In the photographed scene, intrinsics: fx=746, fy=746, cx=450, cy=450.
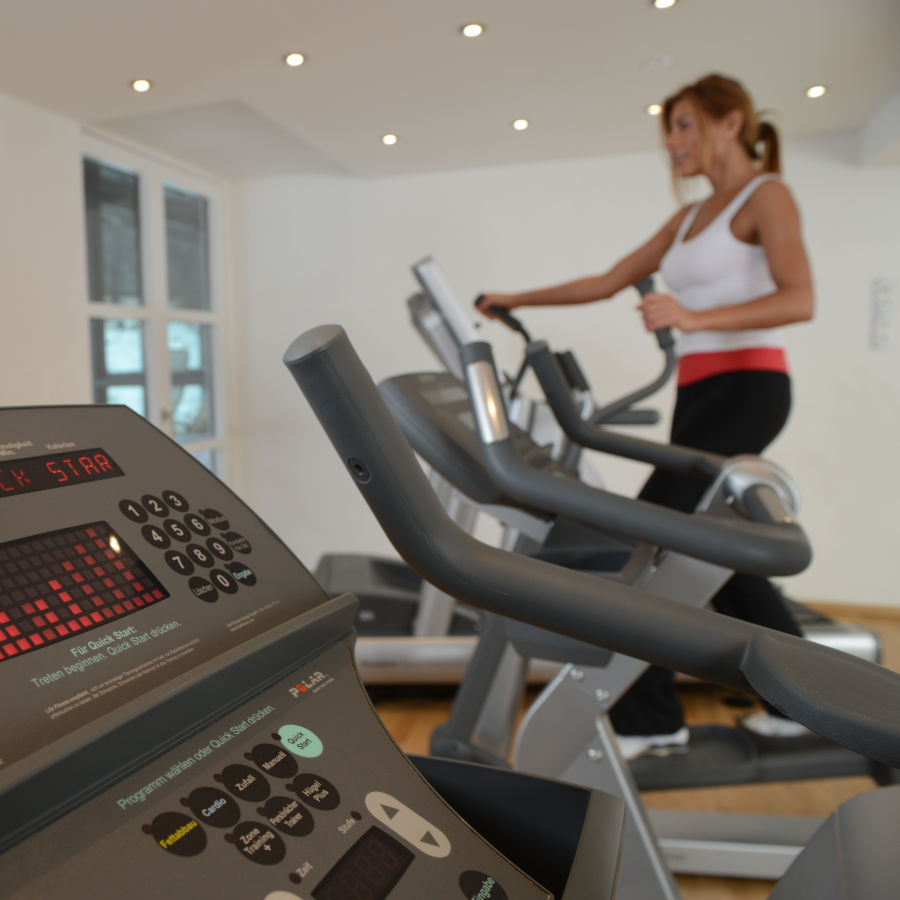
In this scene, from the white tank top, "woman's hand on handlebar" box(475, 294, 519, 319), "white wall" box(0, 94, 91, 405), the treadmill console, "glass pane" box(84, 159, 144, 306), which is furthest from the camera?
"glass pane" box(84, 159, 144, 306)

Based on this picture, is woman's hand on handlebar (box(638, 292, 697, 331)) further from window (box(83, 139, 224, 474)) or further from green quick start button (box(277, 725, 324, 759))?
window (box(83, 139, 224, 474))

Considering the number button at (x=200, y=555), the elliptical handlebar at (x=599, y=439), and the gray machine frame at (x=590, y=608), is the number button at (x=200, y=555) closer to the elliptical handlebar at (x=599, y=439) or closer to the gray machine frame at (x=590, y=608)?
the gray machine frame at (x=590, y=608)

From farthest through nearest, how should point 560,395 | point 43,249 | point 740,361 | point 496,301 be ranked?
point 43,249 < point 496,301 < point 740,361 < point 560,395

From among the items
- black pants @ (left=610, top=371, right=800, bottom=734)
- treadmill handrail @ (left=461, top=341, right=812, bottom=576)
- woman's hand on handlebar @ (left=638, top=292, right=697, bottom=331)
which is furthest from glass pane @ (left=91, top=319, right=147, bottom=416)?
treadmill handrail @ (left=461, top=341, right=812, bottom=576)

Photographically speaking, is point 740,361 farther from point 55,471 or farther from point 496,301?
point 55,471

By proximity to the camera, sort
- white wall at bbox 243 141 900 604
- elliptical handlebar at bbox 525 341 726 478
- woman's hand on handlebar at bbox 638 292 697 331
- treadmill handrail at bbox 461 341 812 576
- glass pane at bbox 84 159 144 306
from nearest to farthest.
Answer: treadmill handrail at bbox 461 341 812 576 → elliptical handlebar at bbox 525 341 726 478 → woman's hand on handlebar at bbox 638 292 697 331 → glass pane at bbox 84 159 144 306 → white wall at bbox 243 141 900 604

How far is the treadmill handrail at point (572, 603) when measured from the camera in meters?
0.33

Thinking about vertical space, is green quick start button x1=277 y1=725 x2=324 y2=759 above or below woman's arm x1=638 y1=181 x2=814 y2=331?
below

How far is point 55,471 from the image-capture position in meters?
0.39

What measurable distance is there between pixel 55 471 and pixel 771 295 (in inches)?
55.4

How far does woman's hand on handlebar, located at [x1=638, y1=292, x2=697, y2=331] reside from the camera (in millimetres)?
1311

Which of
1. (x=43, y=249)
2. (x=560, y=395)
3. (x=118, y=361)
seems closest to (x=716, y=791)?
(x=560, y=395)

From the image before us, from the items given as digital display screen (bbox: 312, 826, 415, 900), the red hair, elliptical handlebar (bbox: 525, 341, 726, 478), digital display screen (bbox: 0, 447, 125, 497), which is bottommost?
digital display screen (bbox: 312, 826, 415, 900)

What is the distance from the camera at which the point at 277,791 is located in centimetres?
34
